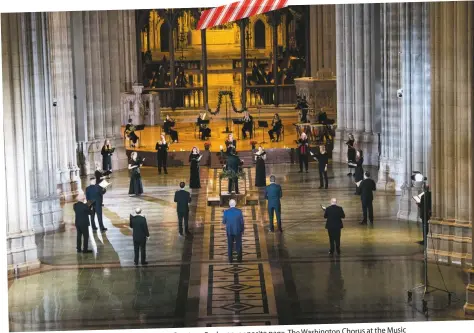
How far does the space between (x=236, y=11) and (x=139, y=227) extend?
25.9ft

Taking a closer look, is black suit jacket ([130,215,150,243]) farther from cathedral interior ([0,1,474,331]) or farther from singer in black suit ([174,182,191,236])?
singer in black suit ([174,182,191,236])

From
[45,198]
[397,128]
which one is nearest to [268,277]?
[45,198]

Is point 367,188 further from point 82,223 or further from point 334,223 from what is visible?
point 82,223

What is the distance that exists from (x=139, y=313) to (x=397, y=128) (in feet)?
61.7

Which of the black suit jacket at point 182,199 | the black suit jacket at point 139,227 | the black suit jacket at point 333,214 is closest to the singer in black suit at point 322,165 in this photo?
the black suit jacket at point 182,199

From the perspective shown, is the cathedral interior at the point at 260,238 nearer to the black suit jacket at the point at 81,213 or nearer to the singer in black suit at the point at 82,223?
the singer in black suit at the point at 82,223

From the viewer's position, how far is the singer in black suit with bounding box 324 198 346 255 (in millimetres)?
36500

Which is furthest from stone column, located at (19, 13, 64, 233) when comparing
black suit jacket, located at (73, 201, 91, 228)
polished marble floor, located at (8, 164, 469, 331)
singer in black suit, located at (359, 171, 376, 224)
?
singer in black suit, located at (359, 171, 376, 224)

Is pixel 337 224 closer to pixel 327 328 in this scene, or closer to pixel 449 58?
pixel 449 58

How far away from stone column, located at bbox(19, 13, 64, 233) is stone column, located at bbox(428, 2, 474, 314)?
40.9ft

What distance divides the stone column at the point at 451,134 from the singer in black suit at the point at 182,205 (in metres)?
7.90

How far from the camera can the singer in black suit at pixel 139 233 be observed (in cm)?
3612

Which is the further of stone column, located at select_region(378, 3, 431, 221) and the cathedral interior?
stone column, located at select_region(378, 3, 431, 221)

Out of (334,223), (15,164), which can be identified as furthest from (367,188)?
(15,164)
